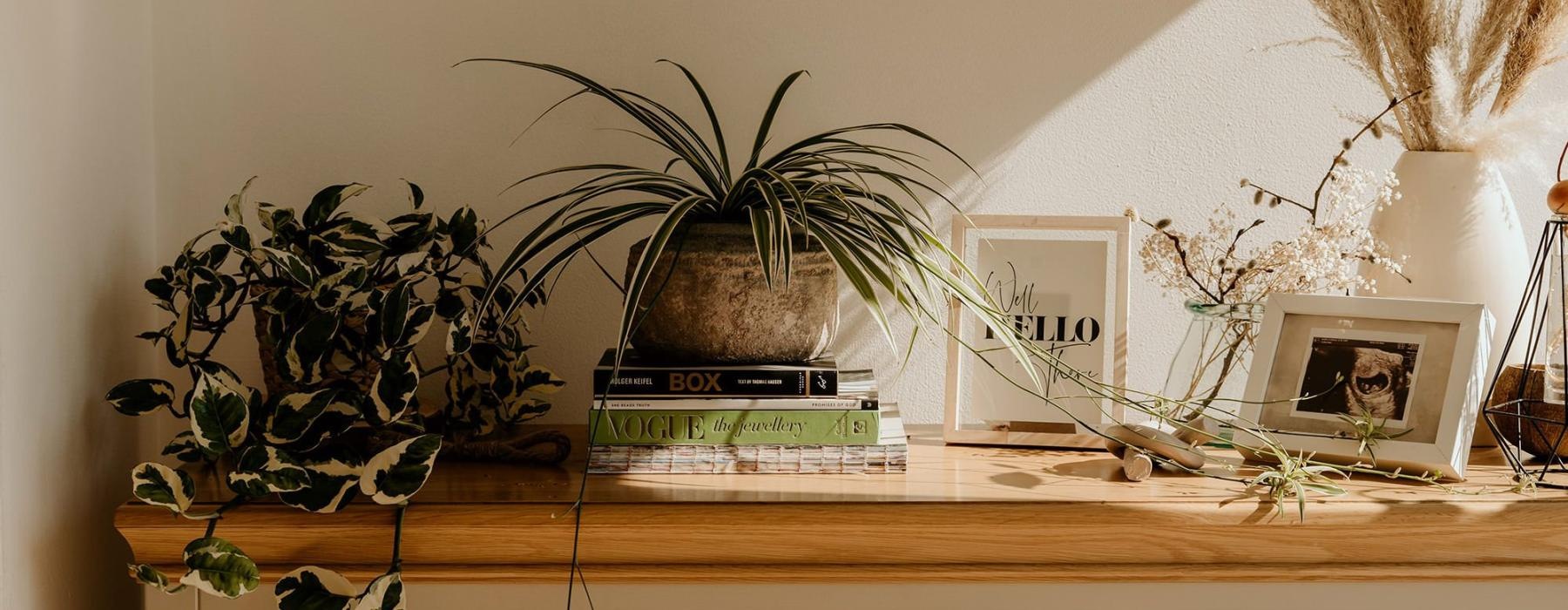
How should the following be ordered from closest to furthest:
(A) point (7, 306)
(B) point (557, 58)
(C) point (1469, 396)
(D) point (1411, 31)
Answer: (A) point (7, 306) → (C) point (1469, 396) → (D) point (1411, 31) → (B) point (557, 58)

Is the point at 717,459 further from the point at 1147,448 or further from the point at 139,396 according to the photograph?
the point at 139,396

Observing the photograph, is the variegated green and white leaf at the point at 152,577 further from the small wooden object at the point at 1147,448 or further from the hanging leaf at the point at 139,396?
the small wooden object at the point at 1147,448

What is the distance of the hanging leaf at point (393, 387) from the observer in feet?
3.58

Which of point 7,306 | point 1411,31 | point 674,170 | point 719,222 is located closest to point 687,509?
point 719,222

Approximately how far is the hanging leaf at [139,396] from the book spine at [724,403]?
1.46 feet

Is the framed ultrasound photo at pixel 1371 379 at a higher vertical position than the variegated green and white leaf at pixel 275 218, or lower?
lower

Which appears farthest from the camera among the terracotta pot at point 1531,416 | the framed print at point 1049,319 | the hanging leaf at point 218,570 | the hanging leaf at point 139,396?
the framed print at point 1049,319

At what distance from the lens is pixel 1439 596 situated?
1.12 meters

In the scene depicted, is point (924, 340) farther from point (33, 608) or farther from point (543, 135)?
point (33, 608)

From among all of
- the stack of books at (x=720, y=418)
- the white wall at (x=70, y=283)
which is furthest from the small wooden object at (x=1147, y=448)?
the white wall at (x=70, y=283)

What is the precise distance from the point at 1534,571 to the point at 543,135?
4.07 feet

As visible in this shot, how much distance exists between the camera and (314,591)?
103cm

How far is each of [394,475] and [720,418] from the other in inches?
13.3

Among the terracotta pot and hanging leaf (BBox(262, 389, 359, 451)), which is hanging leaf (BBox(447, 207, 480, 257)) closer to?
hanging leaf (BBox(262, 389, 359, 451))
